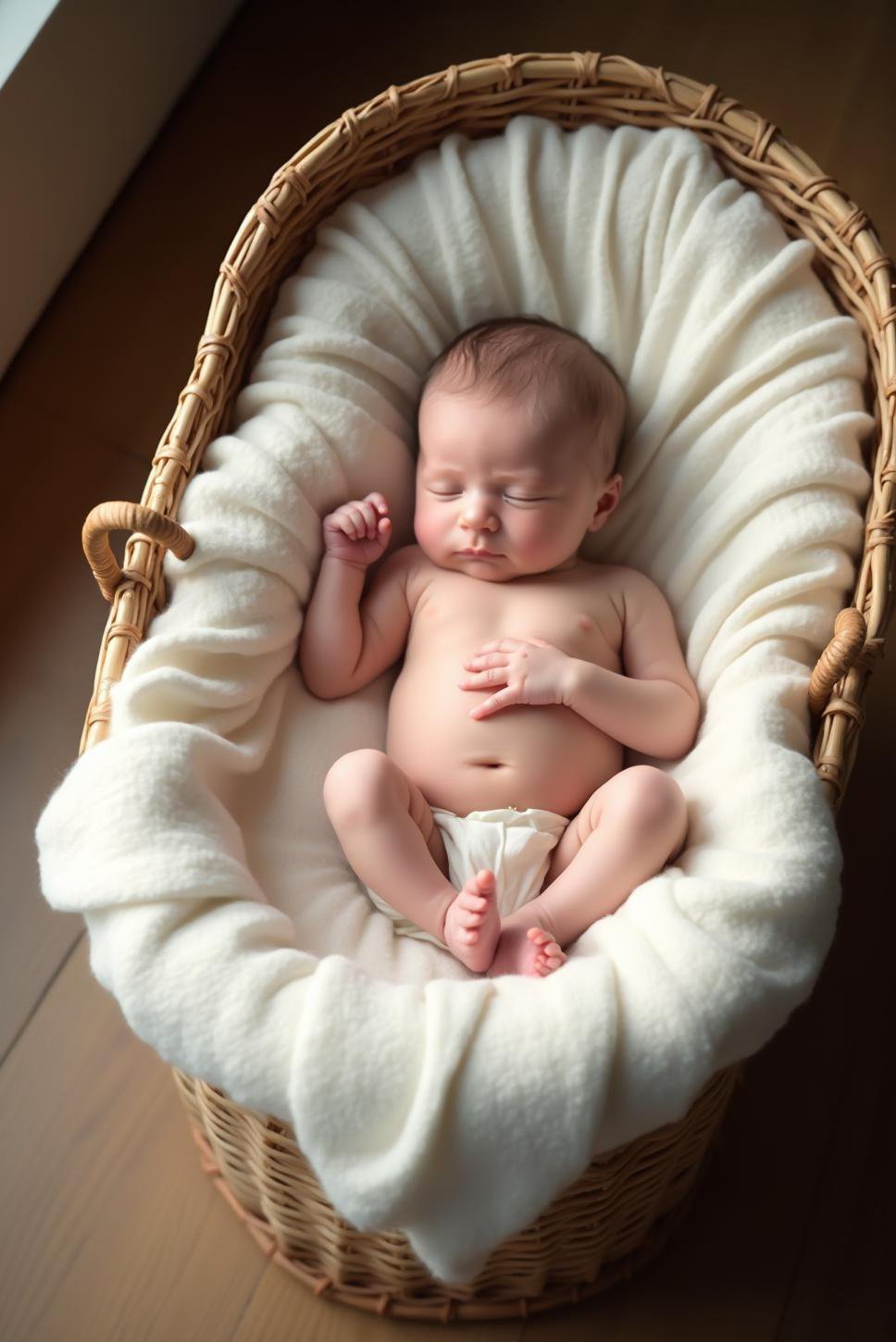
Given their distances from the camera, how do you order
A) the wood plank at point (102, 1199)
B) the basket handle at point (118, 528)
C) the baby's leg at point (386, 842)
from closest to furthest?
the basket handle at point (118, 528), the baby's leg at point (386, 842), the wood plank at point (102, 1199)

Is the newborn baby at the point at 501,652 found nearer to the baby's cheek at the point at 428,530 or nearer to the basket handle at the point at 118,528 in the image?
the baby's cheek at the point at 428,530

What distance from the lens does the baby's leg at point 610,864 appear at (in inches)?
42.0

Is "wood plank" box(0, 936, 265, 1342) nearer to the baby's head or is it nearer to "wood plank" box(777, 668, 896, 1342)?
"wood plank" box(777, 668, 896, 1342)

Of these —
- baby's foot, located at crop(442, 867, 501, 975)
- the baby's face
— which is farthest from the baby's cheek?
baby's foot, located at crop(442, 867, 501, 975)

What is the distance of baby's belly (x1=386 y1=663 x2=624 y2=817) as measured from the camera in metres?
1.21

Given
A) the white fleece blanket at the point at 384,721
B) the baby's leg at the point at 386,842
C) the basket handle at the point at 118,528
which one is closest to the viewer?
the white fleece blanket at the point at 384,721

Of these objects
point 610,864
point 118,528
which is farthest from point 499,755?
point 118,528

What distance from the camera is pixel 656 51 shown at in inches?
73.5

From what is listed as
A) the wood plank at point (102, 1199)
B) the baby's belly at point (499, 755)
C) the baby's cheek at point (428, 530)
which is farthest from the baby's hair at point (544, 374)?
the wood plank at point (102, 1199)

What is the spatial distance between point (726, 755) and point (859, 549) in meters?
0.27

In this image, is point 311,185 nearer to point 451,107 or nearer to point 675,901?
point 451,107

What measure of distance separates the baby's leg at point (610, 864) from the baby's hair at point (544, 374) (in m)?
0.37

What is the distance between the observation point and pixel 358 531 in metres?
1.27

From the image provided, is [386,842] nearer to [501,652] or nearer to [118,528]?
[501,652]
